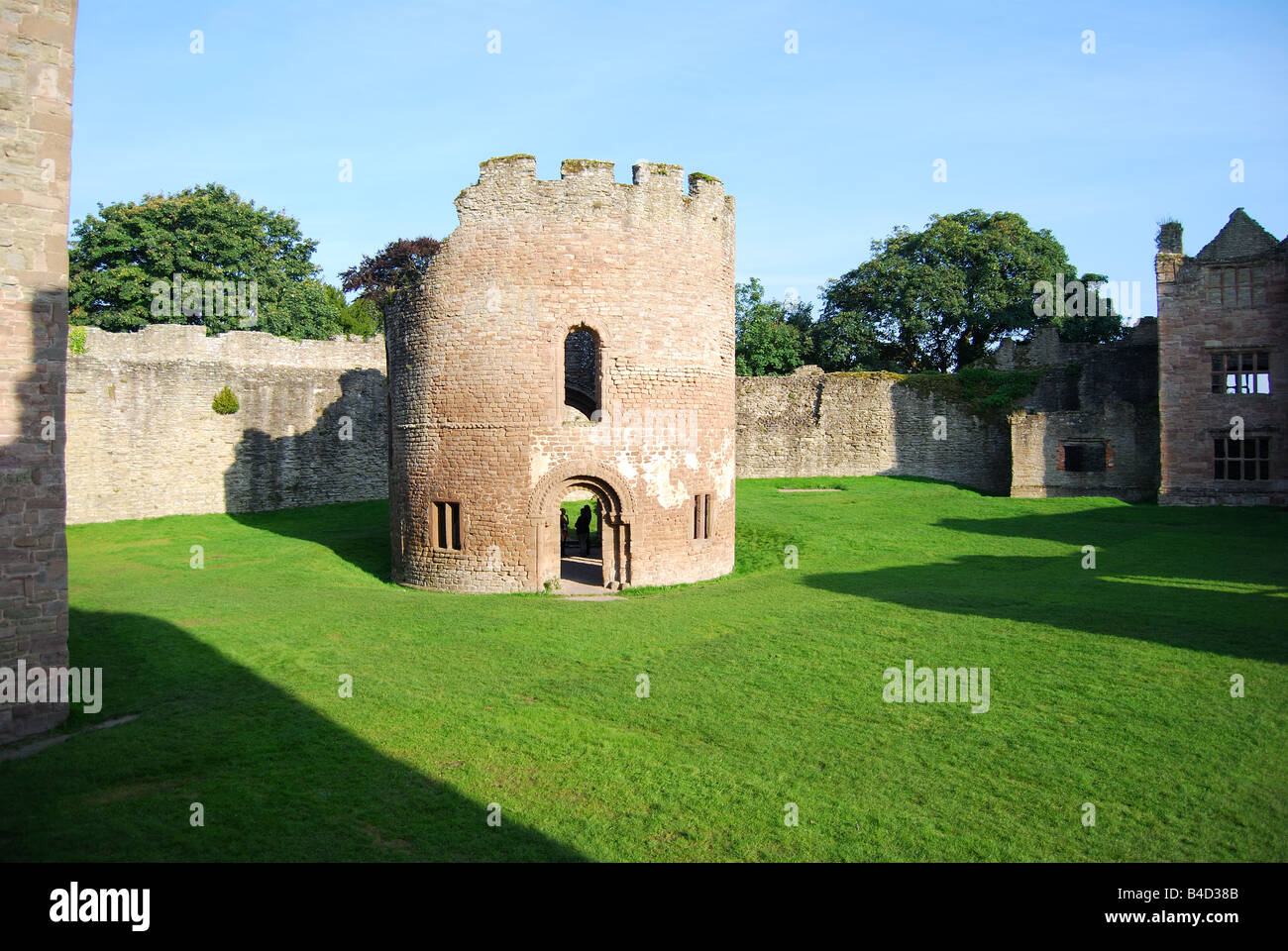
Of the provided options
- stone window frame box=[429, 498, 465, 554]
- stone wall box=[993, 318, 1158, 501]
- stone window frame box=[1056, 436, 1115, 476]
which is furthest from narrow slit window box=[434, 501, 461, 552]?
stone window frame box=[1056, 436, 1115, 476]

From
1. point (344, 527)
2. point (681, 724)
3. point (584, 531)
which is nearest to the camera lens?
point (681, 724)

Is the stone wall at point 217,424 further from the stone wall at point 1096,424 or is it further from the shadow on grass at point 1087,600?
the stone wall at point 1096,424

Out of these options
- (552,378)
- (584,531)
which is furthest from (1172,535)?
(552,378)

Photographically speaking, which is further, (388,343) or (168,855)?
(388,343)

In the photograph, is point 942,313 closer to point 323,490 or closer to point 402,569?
point 323,490

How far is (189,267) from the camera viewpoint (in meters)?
41.8

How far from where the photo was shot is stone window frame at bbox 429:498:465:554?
1778cm

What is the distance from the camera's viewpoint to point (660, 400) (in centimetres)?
1783

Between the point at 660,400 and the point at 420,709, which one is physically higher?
the point at 660,400

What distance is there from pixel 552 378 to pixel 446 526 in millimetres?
3635

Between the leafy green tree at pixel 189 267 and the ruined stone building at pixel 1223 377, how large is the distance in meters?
38.7

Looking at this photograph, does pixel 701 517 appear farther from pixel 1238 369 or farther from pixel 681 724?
pixel 1238 369
